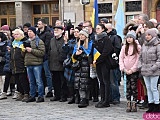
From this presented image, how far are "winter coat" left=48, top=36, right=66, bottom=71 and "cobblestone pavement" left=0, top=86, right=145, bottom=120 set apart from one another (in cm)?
89

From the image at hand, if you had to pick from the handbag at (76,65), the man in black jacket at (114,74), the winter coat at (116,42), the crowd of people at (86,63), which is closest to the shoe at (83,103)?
the crowd of people at (86,63)

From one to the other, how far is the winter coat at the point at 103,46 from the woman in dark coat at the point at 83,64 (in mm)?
308

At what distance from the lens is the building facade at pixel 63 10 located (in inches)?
888

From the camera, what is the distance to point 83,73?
31.8 feet

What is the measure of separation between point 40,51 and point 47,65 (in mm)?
705

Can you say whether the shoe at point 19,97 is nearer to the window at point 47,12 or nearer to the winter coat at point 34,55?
the winter coat at point 34,55

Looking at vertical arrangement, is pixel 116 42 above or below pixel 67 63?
above

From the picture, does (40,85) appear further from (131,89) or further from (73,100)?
(131,89)

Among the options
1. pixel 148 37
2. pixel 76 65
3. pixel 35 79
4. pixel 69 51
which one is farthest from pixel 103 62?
pixel 35 79

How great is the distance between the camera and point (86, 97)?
31.9 ft

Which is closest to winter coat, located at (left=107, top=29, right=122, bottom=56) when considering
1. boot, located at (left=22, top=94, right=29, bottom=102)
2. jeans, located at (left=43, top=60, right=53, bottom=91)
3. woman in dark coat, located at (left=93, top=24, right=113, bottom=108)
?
woman in dark coat, located at (left=93, top=24, right=113, bottom=108)

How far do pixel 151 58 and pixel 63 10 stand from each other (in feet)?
52.4

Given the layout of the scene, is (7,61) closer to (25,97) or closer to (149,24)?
(25,97)

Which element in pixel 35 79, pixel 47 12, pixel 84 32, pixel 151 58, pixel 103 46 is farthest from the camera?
pixel 47 12
